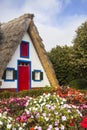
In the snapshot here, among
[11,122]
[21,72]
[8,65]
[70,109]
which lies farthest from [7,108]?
[21,72]

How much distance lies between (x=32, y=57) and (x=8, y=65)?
313 cm

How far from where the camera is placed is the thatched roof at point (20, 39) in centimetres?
2312

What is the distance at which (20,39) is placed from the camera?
78.3 ft

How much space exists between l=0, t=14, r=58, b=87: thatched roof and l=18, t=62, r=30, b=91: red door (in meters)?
1.80

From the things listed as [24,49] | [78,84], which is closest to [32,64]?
[24,49]

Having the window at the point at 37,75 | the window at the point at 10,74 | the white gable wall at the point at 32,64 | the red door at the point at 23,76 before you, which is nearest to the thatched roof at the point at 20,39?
the white gable wall at the point at 32,64

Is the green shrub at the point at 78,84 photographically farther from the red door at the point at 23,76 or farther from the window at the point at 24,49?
the window at the point at 24,49

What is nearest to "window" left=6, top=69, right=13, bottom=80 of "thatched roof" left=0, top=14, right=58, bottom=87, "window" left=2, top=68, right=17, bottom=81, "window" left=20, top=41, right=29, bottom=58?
"window" left=2, top=68, right=17, bottom=81

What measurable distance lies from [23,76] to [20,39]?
2983 millimetres

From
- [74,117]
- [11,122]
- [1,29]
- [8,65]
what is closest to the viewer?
[11,122]

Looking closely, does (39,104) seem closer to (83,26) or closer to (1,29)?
A: (1,29)

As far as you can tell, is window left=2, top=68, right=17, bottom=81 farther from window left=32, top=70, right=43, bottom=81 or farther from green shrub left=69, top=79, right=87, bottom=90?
green shrub left=69, top=79, right=87, bottom=90

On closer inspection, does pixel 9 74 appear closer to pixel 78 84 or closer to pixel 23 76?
pixel 23 76

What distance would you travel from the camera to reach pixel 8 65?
2312 centimetres
